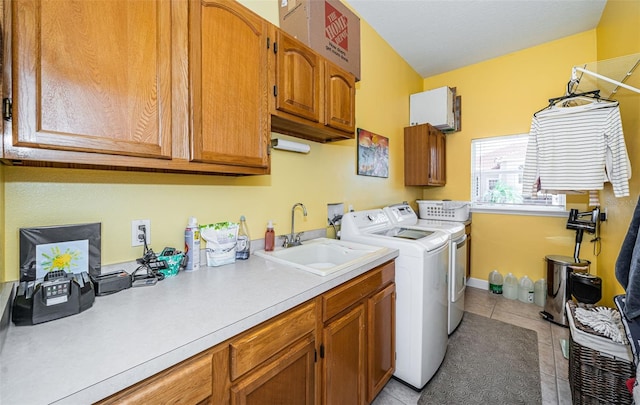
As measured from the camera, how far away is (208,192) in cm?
137

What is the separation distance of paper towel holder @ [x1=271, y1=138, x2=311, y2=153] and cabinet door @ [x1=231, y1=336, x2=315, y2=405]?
1.12 metres

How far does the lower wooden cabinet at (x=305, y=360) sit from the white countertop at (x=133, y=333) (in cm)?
5

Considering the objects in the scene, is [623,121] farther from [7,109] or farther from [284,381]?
[7,109]

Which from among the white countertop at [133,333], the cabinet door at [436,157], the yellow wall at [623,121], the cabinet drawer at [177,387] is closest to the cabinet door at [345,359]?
the white countertop at [133,333]

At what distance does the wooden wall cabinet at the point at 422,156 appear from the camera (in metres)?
3.07

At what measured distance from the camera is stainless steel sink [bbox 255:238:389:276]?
58.9 inches

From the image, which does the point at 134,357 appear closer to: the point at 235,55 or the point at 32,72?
the point at 32,72

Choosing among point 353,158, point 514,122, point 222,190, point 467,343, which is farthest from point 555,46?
A: point 222,190

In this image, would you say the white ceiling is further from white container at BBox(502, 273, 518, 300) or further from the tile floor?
the tile floor

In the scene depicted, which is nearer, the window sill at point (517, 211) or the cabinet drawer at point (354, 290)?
the cabinet drawer at point (354, 290)

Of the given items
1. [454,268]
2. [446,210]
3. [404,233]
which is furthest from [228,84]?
[446,210]

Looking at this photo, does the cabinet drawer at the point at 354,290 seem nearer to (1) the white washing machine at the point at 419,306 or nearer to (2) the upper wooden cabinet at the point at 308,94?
(1) the white washing machine at the point at 419,306

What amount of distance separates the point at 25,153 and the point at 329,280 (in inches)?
42.3

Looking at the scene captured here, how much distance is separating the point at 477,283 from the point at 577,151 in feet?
6.62
